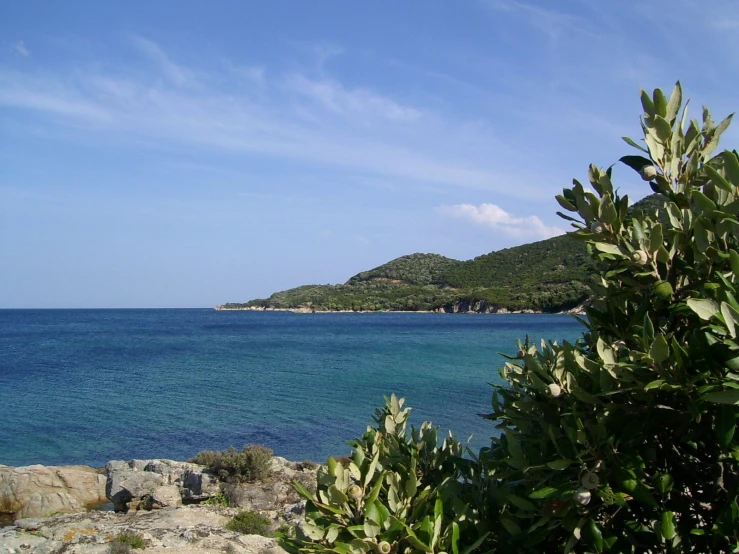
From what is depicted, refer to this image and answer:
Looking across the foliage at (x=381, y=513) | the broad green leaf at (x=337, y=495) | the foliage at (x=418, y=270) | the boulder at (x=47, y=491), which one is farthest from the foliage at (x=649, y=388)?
the foliage at (x=418, y=270)

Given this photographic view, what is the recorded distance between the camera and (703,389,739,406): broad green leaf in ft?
5.57

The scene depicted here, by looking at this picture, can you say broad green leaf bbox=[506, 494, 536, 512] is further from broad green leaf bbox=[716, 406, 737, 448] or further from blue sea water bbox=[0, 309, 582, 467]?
blue sea water bbox=[0, 309, 582, 467]

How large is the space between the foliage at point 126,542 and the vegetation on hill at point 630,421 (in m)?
7.06

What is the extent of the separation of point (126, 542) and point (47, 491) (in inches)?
268

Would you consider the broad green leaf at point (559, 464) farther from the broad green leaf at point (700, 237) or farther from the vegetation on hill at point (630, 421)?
the broad green leaf at point (700, 237)

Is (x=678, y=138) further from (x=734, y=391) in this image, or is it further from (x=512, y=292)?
(x=512, y=292)

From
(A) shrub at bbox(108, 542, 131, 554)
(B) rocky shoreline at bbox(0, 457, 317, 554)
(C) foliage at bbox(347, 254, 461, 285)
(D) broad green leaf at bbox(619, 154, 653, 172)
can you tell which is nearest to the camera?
(D) broad green leaf at bbox(619, 154, 653, 172)

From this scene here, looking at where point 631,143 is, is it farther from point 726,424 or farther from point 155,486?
point 155,486

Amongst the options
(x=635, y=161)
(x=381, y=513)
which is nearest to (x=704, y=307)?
(x=635, y=161)

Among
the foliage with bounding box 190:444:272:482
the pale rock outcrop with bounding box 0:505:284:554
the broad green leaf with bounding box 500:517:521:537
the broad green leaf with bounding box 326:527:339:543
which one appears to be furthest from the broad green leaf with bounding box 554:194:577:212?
the foliage with bounding box 190:444:272:482

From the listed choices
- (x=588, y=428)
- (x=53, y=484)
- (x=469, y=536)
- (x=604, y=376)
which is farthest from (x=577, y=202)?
(x=53, y=484)

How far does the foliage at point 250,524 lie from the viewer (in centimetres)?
1024

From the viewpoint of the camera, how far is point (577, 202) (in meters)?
2.31

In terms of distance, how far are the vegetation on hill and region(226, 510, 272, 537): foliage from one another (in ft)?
27.9
